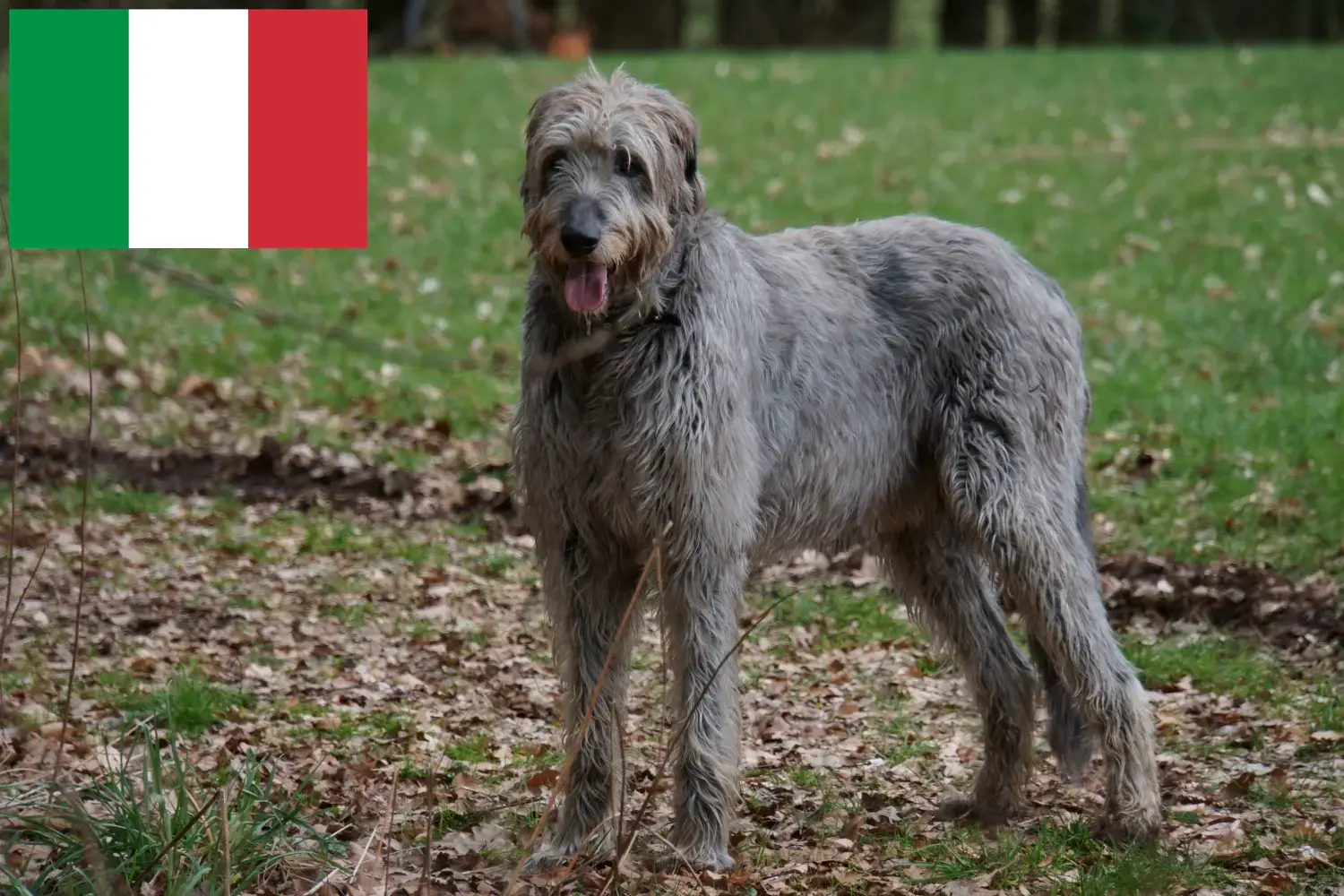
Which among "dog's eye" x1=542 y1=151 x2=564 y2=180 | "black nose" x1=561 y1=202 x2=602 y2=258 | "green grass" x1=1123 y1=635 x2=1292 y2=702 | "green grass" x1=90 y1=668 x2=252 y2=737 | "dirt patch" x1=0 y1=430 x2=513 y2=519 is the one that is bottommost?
"green grass" x1=90 y1=668 x2=252 y2=737

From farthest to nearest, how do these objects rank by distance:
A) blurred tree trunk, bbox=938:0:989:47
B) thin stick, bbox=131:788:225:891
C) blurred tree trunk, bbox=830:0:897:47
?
blurred tree trunk, bbox=830:0:897:47 → blurred tree trunk, bbox=938:0:989:47 → thin stick, bbox=131:788:225:891

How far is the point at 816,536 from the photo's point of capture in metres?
5.27

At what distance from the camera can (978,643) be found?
562 cm

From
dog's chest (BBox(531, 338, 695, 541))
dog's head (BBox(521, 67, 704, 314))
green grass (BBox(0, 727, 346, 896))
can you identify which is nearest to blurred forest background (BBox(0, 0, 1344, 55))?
dog's head (BBox(521, 67, 704, 314))

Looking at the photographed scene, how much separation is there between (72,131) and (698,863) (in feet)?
16.1

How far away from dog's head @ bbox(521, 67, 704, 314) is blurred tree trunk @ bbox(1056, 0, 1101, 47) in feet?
84.0

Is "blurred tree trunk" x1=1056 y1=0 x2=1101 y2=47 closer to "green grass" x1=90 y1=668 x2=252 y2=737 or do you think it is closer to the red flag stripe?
the red flag stripe

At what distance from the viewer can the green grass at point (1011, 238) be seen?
358 inches

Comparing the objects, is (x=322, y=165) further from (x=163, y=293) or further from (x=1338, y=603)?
(x=1338, y=603)

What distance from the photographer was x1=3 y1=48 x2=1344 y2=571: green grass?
9.09 meters

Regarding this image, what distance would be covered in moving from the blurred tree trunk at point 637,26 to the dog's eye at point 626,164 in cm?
2442

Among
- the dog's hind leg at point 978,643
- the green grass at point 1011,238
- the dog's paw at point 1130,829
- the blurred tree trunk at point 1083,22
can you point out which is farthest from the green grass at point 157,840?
the blurred tree trunk at point 1083,22

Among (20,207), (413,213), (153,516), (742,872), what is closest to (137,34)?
(20,207)

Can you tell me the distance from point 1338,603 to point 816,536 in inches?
124
